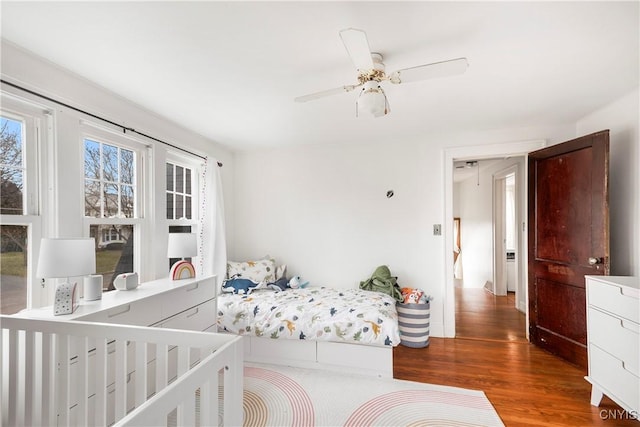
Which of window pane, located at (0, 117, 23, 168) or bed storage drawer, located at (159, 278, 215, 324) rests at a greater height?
window pane, located at (0, 117, 23, 168)

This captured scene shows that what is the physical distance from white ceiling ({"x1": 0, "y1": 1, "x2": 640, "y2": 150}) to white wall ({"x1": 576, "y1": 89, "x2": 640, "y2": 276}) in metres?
0.14

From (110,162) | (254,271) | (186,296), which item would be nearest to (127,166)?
(110,162)

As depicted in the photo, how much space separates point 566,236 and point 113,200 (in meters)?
3.96

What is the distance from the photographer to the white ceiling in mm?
1409

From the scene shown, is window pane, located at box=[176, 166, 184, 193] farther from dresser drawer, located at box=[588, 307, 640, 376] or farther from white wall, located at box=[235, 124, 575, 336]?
dresser drawer, located at box=[588, 307, 640, 376]

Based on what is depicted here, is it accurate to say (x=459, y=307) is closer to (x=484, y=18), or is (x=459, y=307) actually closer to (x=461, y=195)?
(x=461, y=195)

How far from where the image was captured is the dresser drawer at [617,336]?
1.73 meters

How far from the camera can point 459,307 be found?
437 centimetres

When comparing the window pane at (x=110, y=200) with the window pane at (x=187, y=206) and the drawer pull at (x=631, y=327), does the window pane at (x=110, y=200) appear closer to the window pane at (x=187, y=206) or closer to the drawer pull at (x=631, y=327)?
the window pane at (x=187, y=206)

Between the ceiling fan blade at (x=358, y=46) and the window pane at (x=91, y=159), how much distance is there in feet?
6.76

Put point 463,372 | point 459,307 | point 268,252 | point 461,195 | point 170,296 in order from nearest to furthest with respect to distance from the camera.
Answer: point 170,296, point 463,372, point 268,252, point 459,307, point 461,195

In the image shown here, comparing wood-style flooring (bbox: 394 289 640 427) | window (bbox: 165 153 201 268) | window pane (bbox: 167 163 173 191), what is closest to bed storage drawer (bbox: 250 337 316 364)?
wood-style flooring (bbox: 394 289 640 427)

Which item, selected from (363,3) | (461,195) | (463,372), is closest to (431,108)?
(363,3)

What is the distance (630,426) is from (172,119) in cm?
412
